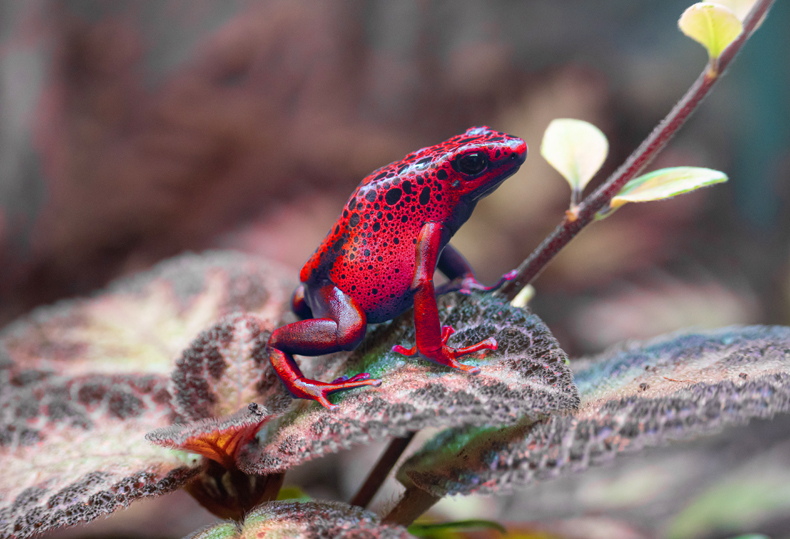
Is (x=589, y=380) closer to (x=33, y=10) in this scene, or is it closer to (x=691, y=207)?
(x=691, y=207)

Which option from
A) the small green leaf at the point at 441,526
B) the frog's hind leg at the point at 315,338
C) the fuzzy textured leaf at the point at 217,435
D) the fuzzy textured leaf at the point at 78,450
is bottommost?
the small green leaf at the point at 441,526

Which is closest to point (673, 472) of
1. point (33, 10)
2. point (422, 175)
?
point (422, 175)

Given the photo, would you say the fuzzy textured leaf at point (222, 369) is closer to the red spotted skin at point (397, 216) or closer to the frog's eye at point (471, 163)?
the red spotted skin at point (397, 216)

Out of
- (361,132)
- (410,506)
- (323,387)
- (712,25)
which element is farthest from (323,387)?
(361,132)

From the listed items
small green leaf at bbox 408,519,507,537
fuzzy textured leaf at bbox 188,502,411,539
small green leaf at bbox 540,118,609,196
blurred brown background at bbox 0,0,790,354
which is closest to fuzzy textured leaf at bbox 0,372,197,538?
fuzzy textured leaf at bbox 188,502,411,539

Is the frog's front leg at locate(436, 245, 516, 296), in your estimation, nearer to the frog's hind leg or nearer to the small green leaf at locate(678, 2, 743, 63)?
the frog's hind leg

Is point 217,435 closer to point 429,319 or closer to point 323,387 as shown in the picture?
point 323,387

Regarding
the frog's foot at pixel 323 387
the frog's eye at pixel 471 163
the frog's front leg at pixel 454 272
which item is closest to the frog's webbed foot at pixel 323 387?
the frog's foot at pixel 323 387
